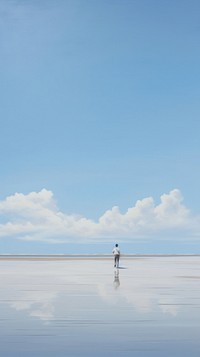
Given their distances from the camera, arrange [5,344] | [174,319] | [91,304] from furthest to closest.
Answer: [91,304]
[174,319]
[5,344]

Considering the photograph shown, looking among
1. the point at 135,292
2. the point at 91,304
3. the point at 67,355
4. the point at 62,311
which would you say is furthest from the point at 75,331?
the point at 135,292

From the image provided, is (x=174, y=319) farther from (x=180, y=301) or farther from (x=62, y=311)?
(x=180, y=301)

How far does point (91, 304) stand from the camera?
2516 centimetres

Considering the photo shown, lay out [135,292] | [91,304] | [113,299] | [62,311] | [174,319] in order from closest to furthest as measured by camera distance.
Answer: [174,319] → [62,311] → [91,304] → [113,299] → [135,292]

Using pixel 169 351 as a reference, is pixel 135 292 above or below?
above

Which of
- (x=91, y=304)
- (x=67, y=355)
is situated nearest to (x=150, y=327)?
(x=67, y=355)

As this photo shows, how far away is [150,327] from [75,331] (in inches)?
89.9

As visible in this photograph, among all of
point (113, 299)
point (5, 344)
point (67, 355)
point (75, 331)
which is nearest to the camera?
point (67, 355)

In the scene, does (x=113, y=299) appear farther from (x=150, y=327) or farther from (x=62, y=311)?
(x=150, y=327)

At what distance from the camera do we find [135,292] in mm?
31328

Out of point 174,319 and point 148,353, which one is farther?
point 174,319

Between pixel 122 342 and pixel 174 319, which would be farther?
pixel 174 319

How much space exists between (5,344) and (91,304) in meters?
9.96

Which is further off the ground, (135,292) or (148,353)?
(135,292)
